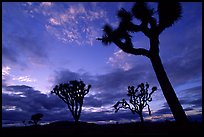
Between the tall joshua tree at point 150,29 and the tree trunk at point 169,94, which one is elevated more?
the tall joshua tree at point 150,29

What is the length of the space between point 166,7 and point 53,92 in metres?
19.6

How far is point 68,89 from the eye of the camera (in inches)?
1004

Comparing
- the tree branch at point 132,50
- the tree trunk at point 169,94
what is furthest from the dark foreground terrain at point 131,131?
the tree branch at point 132,50

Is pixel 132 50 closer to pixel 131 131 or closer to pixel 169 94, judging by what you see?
pixel 169 94

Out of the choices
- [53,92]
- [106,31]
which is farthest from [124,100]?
[106,31]

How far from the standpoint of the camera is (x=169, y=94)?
9.28 meters

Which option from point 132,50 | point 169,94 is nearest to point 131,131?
point 169,94

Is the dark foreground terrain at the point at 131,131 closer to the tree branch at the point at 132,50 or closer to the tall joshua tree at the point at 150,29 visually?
the tall joshua tree at the point at 150,29

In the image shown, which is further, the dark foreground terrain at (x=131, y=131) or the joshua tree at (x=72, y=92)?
the joshua tree at (x=72, y=92)

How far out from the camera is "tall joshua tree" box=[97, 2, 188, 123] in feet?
31.7

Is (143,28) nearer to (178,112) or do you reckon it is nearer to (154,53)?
(154,53)

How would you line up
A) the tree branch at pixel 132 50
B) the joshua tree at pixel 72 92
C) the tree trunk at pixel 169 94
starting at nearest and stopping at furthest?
the tree trunk at pixel 169 94 → the tree branch at pixel 132 50 → the joshua tree at pixel 72 92

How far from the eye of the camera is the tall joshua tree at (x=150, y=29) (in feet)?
31.7

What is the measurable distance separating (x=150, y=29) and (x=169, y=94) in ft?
12.1
